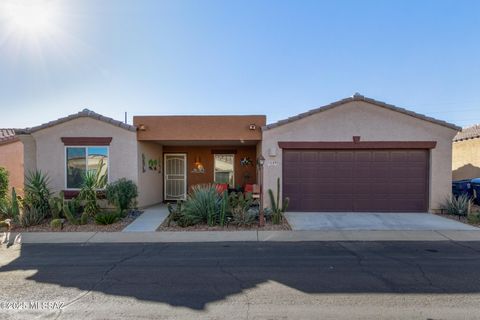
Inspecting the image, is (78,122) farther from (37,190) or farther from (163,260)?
(163,260)

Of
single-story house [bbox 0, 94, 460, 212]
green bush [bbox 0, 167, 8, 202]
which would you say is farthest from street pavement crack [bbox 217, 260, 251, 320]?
green bush [bbox 0, 167, 8, 202]

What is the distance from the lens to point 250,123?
11609 mm

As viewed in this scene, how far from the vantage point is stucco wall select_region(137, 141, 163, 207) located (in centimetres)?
1180

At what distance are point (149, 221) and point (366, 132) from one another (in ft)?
27.1

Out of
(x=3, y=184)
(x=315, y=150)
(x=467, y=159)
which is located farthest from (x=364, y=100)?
(x=3, y=184)

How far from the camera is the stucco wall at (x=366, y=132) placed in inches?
428

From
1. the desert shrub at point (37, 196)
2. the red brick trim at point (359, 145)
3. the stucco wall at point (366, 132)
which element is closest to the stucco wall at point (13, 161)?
the desert shrub at point (37, 196)

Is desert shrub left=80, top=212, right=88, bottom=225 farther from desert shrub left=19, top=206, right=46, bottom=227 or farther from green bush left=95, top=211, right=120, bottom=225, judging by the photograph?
desert shrub left=19, top=206, right=46, bottom=227

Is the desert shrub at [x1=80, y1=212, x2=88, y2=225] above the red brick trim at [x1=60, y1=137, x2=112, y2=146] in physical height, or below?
below

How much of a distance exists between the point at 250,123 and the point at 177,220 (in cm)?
461

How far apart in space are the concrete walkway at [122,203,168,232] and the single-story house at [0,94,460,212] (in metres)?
1.37

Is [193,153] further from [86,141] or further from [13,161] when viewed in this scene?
[13,161]

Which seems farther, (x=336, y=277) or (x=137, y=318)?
(x=336, y=277)

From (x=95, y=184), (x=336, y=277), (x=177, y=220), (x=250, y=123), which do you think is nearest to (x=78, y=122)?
(x=95, y=184)
